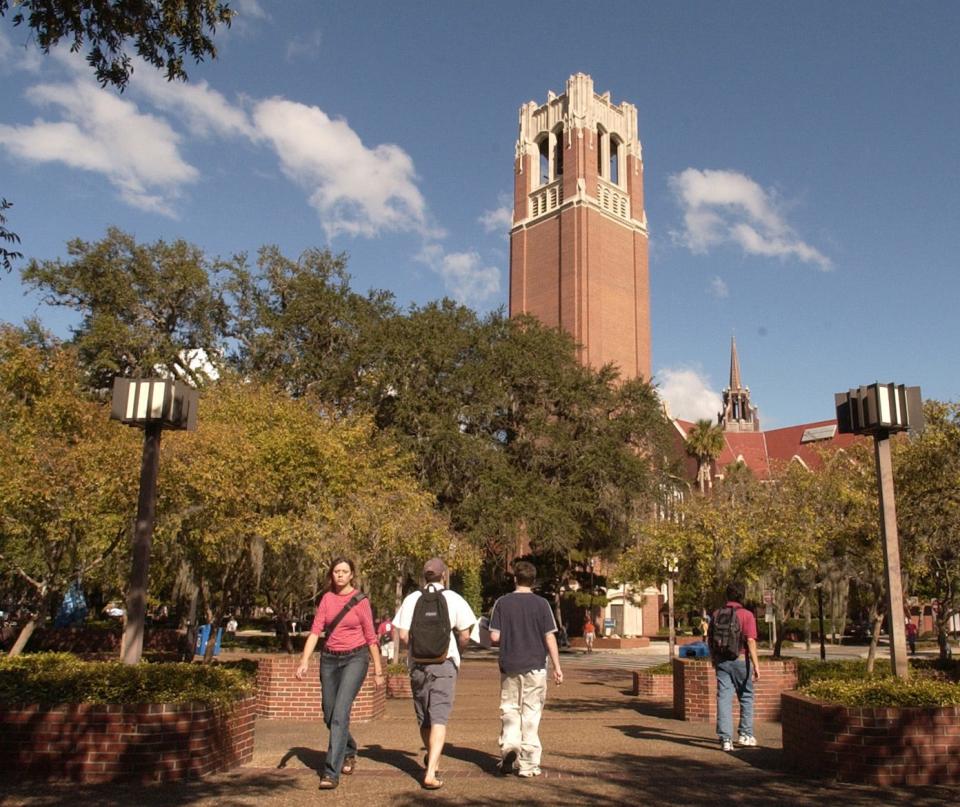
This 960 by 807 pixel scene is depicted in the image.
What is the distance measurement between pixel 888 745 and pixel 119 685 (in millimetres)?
6074

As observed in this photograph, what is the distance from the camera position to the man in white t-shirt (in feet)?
20.7

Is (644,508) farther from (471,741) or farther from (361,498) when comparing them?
(471,741)

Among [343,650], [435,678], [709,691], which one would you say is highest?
[343,650]

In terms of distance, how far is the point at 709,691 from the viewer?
1127 cm

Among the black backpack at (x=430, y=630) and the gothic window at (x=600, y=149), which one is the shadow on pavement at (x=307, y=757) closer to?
the black backpack at (x=430, y=630)

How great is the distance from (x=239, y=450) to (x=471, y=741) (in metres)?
9.74

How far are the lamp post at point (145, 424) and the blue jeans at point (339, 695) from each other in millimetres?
3195

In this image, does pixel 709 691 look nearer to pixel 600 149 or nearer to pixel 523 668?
pixel 523 668

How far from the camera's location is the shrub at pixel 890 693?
6938 millimetres

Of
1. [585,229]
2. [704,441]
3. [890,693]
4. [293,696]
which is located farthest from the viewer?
[585,229]

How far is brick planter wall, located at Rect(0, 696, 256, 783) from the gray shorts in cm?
168

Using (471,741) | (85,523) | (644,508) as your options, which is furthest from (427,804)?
(644,508)

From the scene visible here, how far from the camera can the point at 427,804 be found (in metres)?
5.66

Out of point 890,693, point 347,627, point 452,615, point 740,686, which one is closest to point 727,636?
point 740,686
